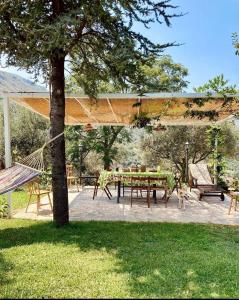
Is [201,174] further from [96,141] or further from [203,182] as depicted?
[96,141]

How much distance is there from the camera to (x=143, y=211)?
9.19 meters

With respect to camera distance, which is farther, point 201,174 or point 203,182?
point 201,174

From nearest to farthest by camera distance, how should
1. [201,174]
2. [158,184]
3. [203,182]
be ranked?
[158,184] → [203,182] → [201,174]

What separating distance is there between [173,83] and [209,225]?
17.2 metres

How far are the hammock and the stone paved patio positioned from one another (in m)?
2.01

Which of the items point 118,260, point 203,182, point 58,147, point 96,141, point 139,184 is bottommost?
point 118,260

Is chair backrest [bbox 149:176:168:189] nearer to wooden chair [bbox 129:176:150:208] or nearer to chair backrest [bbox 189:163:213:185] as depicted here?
wooden chair [bbox 129:176:150:208]

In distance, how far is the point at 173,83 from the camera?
2356 cm

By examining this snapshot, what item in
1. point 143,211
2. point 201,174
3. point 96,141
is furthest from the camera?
point 96,141

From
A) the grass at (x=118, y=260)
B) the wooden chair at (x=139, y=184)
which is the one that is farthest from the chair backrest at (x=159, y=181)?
the grass at (x=118, y=260)

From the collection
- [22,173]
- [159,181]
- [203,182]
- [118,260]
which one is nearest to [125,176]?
[159,181]

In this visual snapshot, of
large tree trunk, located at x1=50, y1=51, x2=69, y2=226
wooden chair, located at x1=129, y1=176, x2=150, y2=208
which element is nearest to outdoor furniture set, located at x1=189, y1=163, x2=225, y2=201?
wooden chair, located at x1=129, y1=176, x2=150, y2=208

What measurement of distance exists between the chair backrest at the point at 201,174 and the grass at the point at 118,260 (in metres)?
4.82

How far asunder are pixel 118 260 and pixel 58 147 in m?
3.07
